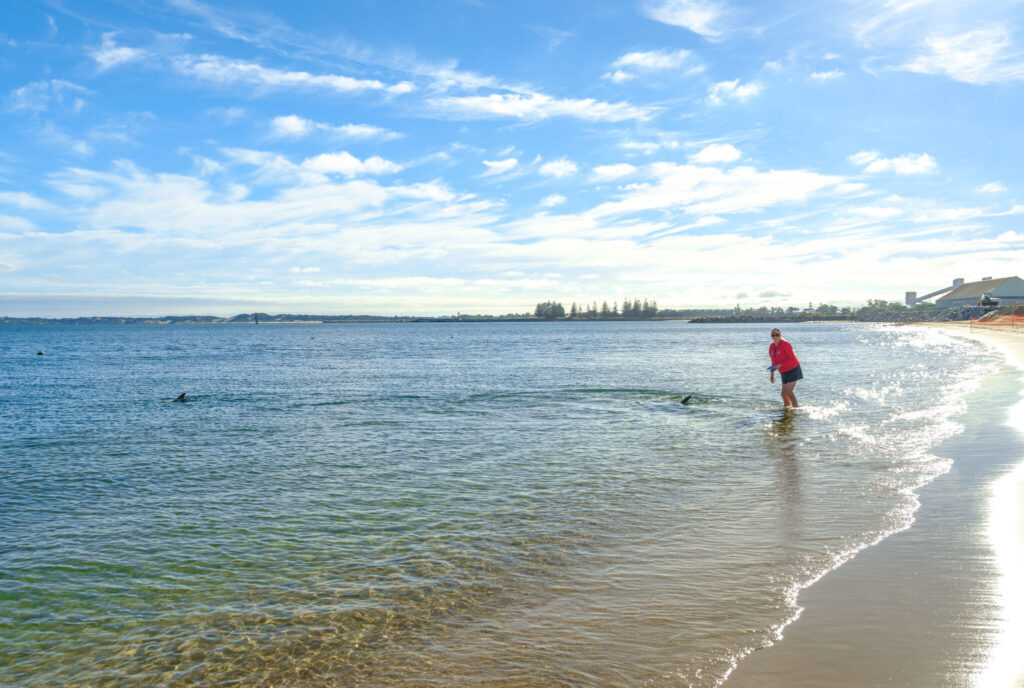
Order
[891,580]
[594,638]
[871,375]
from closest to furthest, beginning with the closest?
[594,638] < [891,580] < [871,375]

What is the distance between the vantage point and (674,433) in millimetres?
18391

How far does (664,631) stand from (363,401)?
23.5 metres

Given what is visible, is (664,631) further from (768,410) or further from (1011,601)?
(768,410)

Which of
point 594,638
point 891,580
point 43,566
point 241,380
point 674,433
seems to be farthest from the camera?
point 241,380

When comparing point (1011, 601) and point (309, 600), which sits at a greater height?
point (1011, 601)

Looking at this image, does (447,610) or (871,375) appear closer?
(447,610)

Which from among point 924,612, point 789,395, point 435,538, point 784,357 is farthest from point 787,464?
point 789,395

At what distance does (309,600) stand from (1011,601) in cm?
765

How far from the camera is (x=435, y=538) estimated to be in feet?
31.3

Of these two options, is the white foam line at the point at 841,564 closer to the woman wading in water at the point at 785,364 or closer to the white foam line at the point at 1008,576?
the white foam line at the point at 1008,576

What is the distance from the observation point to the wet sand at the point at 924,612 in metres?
5.05

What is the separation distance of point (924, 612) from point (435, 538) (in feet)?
20.8

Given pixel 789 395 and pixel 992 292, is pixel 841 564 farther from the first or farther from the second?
pixel 992 292

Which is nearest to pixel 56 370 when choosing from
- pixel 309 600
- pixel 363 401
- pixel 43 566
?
pixel 363 401
